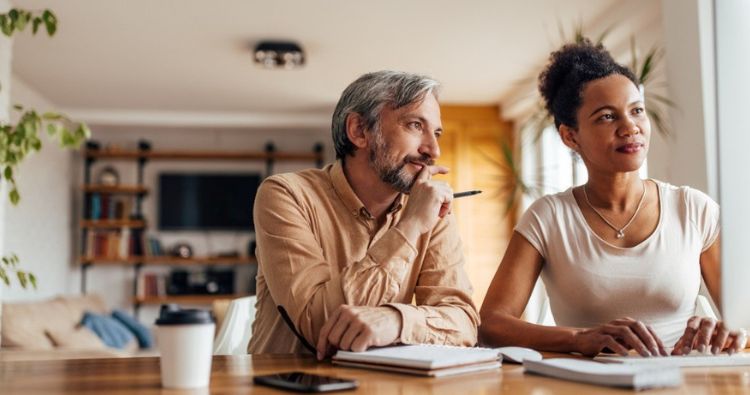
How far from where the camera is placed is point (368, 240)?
165cm

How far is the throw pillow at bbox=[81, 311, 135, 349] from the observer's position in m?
5.71

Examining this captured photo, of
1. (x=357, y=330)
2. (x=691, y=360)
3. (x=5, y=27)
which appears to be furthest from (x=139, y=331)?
(x=691, y=360)

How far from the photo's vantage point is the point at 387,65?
18.4 feet

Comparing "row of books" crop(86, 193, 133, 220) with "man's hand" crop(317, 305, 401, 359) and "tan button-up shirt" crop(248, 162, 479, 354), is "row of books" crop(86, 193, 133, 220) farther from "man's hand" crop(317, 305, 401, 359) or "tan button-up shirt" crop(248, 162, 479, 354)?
"man's hand" crop(317, 305, 401, 359)

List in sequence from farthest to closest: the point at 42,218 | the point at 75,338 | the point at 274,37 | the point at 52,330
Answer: the point at 42,218
the point at 75,338
the point at 52,330
the point at 274,37

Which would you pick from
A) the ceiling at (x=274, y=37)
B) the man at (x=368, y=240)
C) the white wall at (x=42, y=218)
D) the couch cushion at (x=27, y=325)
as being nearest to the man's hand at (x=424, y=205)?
the man at (x=368, y=240)

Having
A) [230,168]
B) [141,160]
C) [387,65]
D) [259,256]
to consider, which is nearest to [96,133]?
[141,160]

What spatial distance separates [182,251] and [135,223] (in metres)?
0.55

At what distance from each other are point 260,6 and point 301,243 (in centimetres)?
310

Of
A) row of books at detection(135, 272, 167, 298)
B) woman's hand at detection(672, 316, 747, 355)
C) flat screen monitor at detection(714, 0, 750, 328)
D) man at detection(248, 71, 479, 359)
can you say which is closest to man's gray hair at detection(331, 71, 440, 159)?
man at detection(248, 71, 479, 359)

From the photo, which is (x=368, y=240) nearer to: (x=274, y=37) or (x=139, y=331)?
(x=274, y=37)

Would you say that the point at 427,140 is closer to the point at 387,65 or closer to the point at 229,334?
the point at 229,334

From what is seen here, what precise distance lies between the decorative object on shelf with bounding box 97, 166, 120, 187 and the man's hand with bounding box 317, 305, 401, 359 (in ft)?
22.1

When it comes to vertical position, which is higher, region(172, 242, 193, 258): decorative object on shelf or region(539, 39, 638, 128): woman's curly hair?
region(539, 39, 638, 128): woman's curly hair
